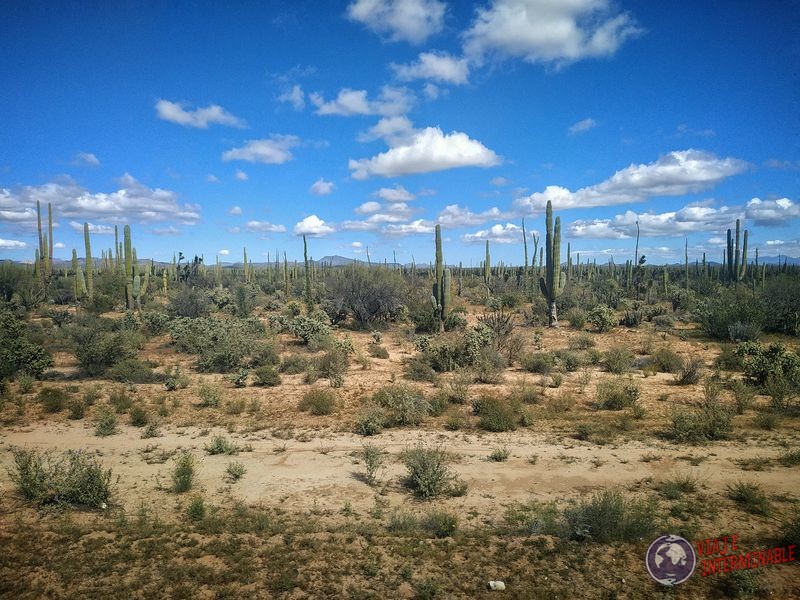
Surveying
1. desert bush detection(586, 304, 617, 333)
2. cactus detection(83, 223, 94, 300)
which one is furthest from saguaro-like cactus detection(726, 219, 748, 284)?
cactus detection(83, 223, 94, 300)

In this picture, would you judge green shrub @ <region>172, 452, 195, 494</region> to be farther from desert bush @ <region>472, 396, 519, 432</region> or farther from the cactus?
the cactus

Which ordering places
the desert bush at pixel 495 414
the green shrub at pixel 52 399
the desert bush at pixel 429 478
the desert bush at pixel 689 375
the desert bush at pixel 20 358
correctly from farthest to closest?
the desert bush at pixel 20 358 < the desert bush at pixel 689 375 < the green shrub at pixel 52 399 < the desert bush at pixel 495 414 < the desert bush at pixel 429 478

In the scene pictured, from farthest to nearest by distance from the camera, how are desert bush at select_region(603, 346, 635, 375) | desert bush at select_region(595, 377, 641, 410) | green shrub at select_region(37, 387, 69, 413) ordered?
1. desert bush at select_region(603, 346, 635, 375)
2. green shrub at select_region(37, 387, 69, 413)
3. desert bush at select_region(595, 377, 641, 410)

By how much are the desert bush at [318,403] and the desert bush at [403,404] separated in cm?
122

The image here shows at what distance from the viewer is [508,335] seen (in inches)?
725

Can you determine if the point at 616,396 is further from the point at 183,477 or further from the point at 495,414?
the point at 183,477

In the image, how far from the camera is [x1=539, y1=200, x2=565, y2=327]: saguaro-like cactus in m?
26.1

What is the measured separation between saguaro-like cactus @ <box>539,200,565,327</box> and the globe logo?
21144 mm

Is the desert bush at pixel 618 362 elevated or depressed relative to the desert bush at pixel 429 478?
elevated

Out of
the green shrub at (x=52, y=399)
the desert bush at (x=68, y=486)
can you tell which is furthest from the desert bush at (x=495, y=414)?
the green shrub at (x=52, y=399)

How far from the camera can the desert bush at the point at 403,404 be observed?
11.3 meters

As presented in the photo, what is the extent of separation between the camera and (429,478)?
7523 mm

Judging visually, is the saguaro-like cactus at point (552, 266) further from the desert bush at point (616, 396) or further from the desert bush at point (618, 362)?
the desert bush at point (616, 396)

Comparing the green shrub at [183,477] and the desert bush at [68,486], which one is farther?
the green shrub at [183,477]
